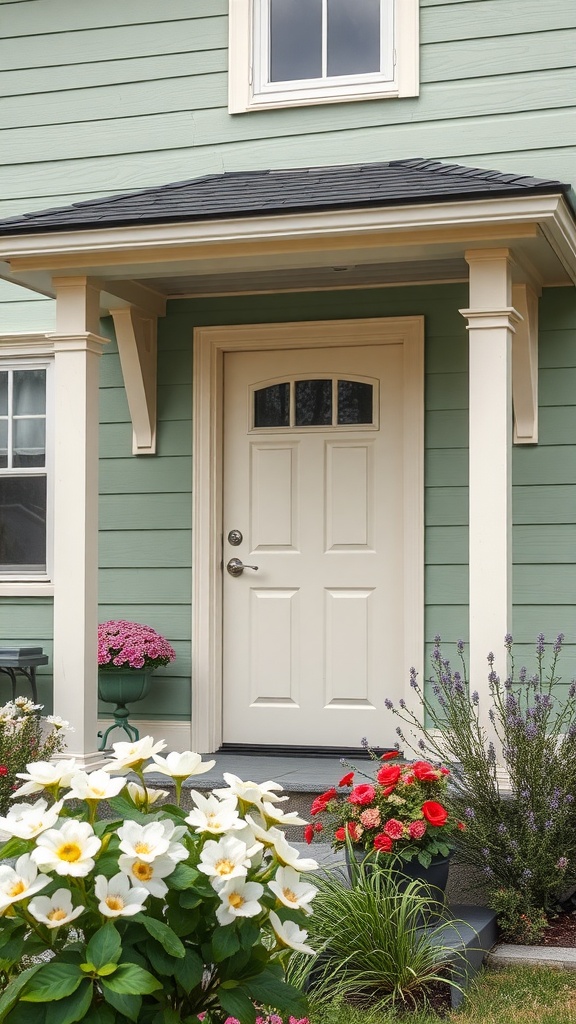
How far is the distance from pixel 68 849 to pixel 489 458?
9.89ft

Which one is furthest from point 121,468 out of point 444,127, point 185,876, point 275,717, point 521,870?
point 185,876

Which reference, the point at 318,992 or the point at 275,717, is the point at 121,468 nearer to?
the point at 275,717

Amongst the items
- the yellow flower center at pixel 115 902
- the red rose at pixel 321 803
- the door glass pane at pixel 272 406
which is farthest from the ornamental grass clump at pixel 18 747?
the yellow flower center at pixel 115 902

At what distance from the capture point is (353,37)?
6285mm

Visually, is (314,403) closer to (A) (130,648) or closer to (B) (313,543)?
(B) (313,543)

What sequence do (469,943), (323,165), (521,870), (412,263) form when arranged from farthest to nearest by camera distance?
(323,165) < (412,263) < (521,870) < (469,943)

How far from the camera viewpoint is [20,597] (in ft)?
21.7

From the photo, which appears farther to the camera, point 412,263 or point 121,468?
point 121,468

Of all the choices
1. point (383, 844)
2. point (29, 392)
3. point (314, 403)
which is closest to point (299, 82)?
point (314, 403)

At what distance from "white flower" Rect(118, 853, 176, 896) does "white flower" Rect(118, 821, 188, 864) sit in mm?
11

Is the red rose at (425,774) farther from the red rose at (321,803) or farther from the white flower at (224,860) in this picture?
the white flower at (224,860)

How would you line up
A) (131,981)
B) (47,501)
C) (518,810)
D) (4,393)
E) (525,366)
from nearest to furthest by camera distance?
(131,981)
(518,810)
(525,366)
(47,501)
(4,393)

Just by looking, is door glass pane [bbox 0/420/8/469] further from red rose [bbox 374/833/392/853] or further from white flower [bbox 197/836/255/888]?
white flower [bbox 197/836/255/888]

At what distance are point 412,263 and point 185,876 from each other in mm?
4100
